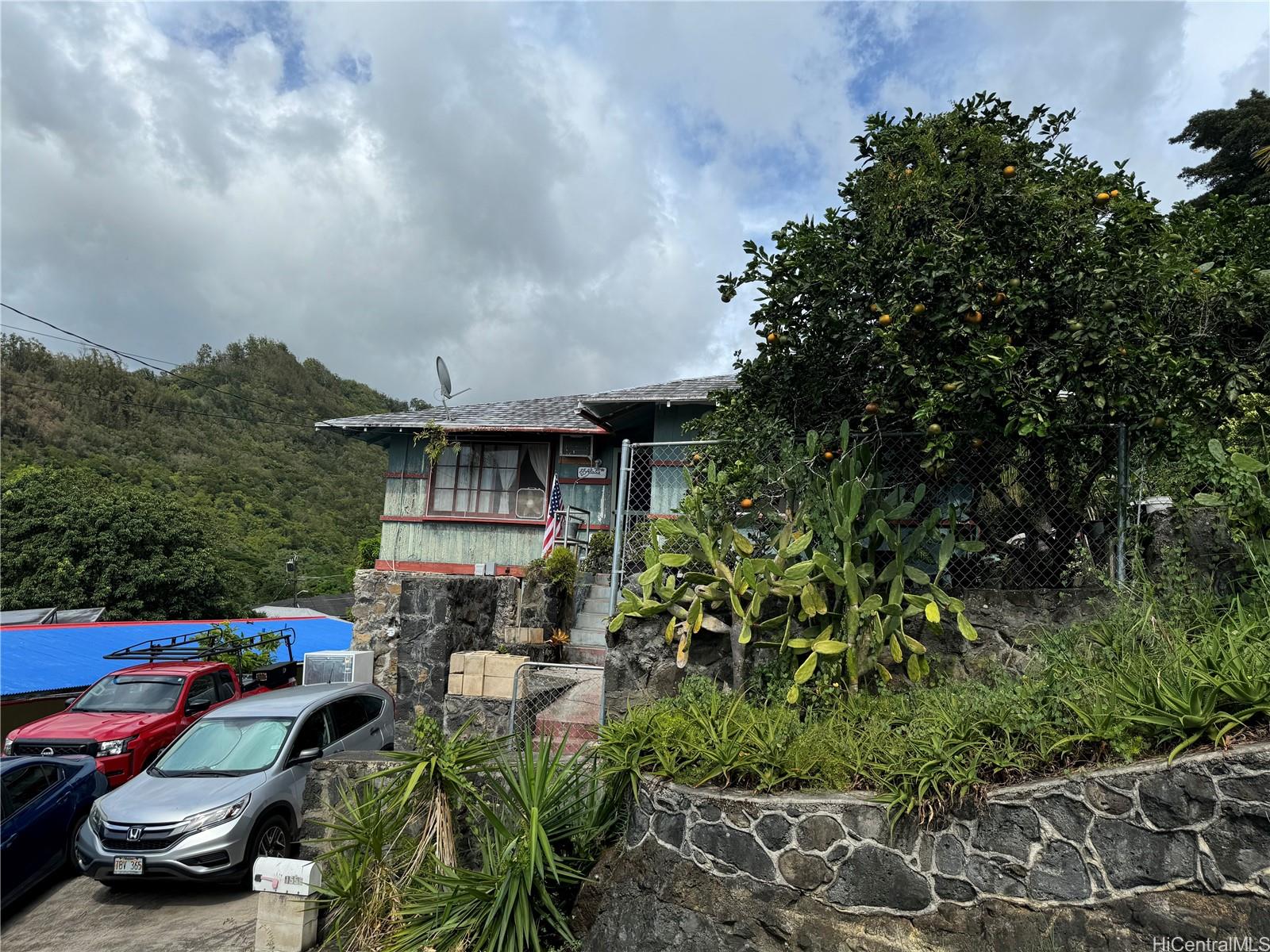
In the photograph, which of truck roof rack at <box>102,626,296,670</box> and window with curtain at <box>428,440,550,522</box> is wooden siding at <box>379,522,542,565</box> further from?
truck roof rack at <box>102,626,296,670</box>

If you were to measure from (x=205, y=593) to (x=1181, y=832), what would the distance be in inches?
1109

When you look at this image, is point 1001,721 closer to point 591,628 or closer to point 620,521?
point 620,521

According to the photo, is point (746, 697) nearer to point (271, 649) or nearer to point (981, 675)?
point (981, 675)

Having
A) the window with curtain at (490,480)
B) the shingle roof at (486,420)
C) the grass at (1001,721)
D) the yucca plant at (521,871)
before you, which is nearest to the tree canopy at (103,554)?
the shingle roof at (486,420)

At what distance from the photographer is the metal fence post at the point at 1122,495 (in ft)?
19.0

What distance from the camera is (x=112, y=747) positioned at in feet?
31.2

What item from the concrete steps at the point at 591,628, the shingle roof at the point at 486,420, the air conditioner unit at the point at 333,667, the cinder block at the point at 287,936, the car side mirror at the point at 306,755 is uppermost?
the shingle roof at the point at 486,420

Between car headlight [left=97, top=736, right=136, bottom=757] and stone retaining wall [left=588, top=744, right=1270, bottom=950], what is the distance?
24.1ft

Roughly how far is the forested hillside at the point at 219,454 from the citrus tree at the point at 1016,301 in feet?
82.8

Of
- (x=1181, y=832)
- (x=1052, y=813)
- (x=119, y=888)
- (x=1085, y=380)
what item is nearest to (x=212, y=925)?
(x=119, y=888)

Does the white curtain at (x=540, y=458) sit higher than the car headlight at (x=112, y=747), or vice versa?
the white curtain at (x=540, y=458)

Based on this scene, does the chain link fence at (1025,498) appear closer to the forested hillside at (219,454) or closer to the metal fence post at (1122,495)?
the metal fence post at (1122,495)

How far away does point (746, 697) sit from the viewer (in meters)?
6.06

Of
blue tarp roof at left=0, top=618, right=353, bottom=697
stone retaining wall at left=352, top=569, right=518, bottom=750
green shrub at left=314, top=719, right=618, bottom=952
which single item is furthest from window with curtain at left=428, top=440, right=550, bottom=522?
green shrub at left=314, top=719, right=618, bottom=952
